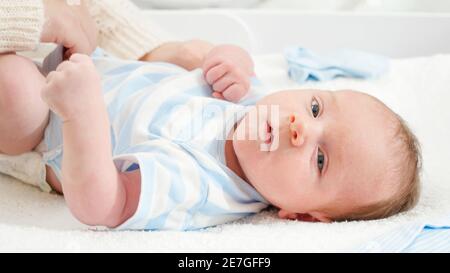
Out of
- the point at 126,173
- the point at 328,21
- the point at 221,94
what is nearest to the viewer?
the point at 126,173

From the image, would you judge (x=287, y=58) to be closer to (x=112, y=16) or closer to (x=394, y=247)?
(x=112, y=16)

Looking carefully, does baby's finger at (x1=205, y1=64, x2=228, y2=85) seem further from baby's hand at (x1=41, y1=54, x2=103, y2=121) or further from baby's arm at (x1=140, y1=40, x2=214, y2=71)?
baby's hand at (x1=41, y1=54, x2=103, y2=121)

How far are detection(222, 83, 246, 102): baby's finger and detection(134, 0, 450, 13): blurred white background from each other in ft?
2.19

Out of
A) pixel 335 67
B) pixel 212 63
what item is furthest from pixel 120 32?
pixel 335 67

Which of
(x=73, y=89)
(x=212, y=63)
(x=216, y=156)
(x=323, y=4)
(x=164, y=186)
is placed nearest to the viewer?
(x=73, y=89)

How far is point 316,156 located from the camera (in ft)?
2.94

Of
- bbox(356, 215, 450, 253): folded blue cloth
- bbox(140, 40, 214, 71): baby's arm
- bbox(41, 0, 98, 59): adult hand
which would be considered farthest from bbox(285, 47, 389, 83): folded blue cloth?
bbox(356, 215, 450, 253): folded blue cloth

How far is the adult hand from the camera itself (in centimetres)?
101

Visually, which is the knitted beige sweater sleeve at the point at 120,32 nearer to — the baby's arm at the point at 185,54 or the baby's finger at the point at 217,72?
→ the baby's arm at the point at 185,54

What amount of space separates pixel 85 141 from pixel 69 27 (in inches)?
14.6

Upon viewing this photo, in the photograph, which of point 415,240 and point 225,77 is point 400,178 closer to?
point 415,240

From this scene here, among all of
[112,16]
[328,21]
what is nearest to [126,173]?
[112,16]
